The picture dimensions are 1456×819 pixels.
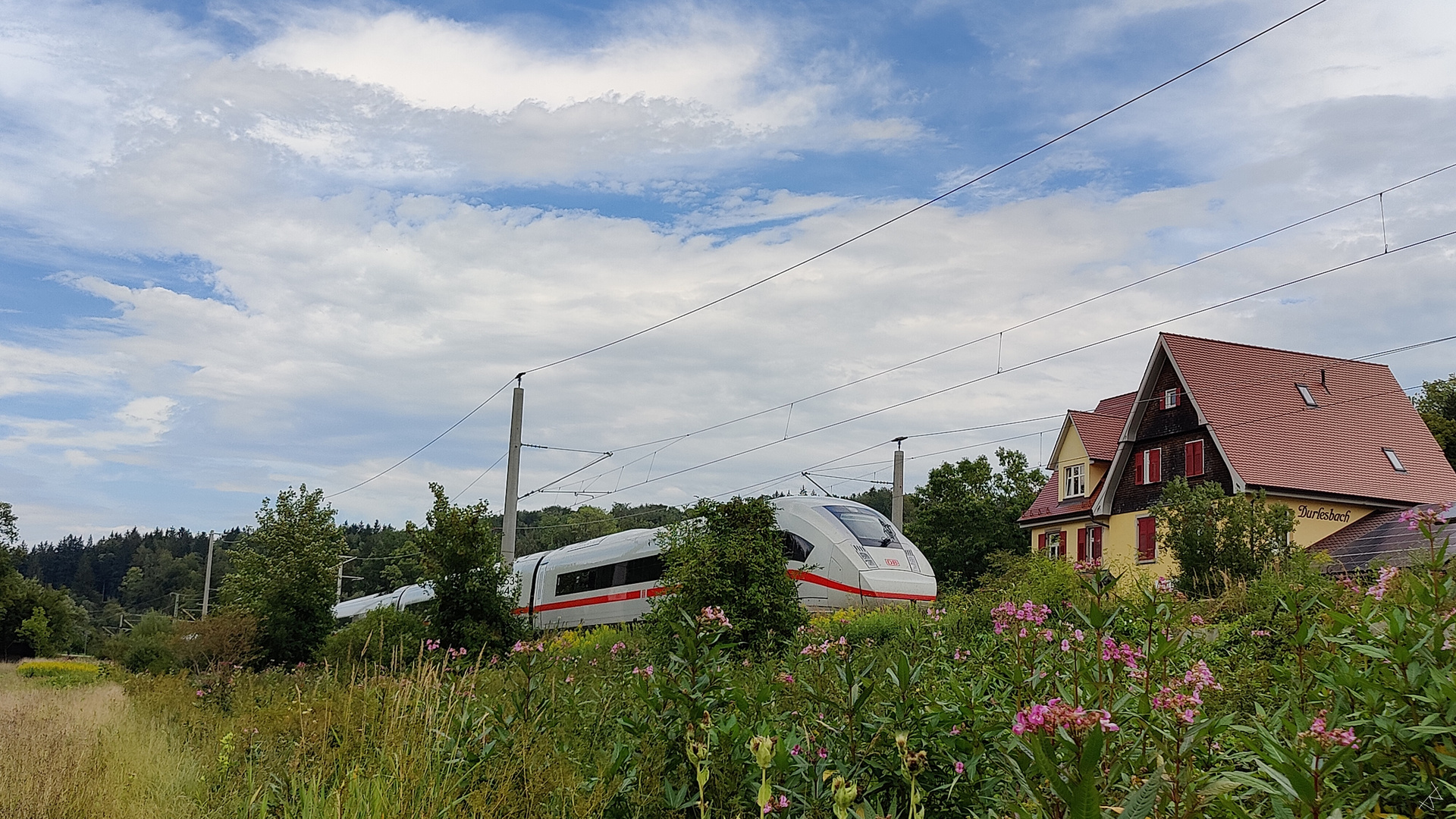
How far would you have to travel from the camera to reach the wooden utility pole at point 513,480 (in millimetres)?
22688

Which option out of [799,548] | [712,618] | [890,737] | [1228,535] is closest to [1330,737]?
[890,737]

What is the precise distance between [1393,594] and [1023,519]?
36.3 metres

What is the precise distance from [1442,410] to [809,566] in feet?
120

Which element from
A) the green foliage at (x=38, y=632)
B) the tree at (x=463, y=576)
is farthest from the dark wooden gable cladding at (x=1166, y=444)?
the green foliage at (x=38, y=632)

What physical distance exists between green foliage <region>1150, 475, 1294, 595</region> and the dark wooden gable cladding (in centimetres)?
1273

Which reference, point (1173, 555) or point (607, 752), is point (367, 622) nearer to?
point (607, 752)

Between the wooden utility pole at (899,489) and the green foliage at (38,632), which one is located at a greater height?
the wooden utility pole at (899,489)

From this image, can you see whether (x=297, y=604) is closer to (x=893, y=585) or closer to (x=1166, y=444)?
(x=893, y=585)

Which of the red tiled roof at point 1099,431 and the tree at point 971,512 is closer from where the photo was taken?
the red tiled roof at point 1099,431

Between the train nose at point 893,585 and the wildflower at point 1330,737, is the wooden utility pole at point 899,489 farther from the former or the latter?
the wildflower at point 1330,737

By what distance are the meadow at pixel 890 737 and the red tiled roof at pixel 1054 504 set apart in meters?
30.7

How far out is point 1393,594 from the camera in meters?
5.39

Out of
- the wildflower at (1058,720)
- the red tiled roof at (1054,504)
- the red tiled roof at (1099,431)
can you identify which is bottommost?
the wildflower at (1058,720)

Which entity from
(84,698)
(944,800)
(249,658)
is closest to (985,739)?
(944,800)
